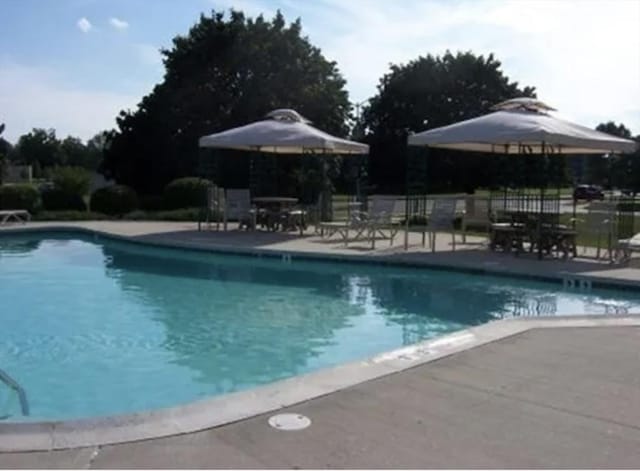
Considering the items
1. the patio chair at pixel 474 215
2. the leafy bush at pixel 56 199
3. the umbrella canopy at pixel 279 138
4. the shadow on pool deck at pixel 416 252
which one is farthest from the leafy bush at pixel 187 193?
the patio chair at pixel 474 215

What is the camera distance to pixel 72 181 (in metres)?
21.3

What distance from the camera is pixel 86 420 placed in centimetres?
389

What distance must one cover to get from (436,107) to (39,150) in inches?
1892

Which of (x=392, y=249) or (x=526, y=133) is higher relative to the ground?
(x=526, y=133)

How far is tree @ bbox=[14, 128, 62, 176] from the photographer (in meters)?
73.2

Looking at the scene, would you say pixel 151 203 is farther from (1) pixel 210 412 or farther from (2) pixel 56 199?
(1) pixel 210 412

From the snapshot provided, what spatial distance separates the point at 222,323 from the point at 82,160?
244ft

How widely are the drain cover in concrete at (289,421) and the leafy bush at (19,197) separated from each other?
1822cm

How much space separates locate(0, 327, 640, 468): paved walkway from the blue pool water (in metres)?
1.92

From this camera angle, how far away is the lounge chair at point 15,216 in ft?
59.5

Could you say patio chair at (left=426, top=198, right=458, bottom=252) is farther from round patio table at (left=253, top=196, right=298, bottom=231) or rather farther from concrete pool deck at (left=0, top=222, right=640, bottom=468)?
concrete pool deck at (left=0, top=222, right=640, bottom=468)

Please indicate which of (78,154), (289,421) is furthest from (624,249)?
(78,154)

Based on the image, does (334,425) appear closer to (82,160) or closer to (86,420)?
(86,420)

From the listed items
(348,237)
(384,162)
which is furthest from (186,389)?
(384,162)
